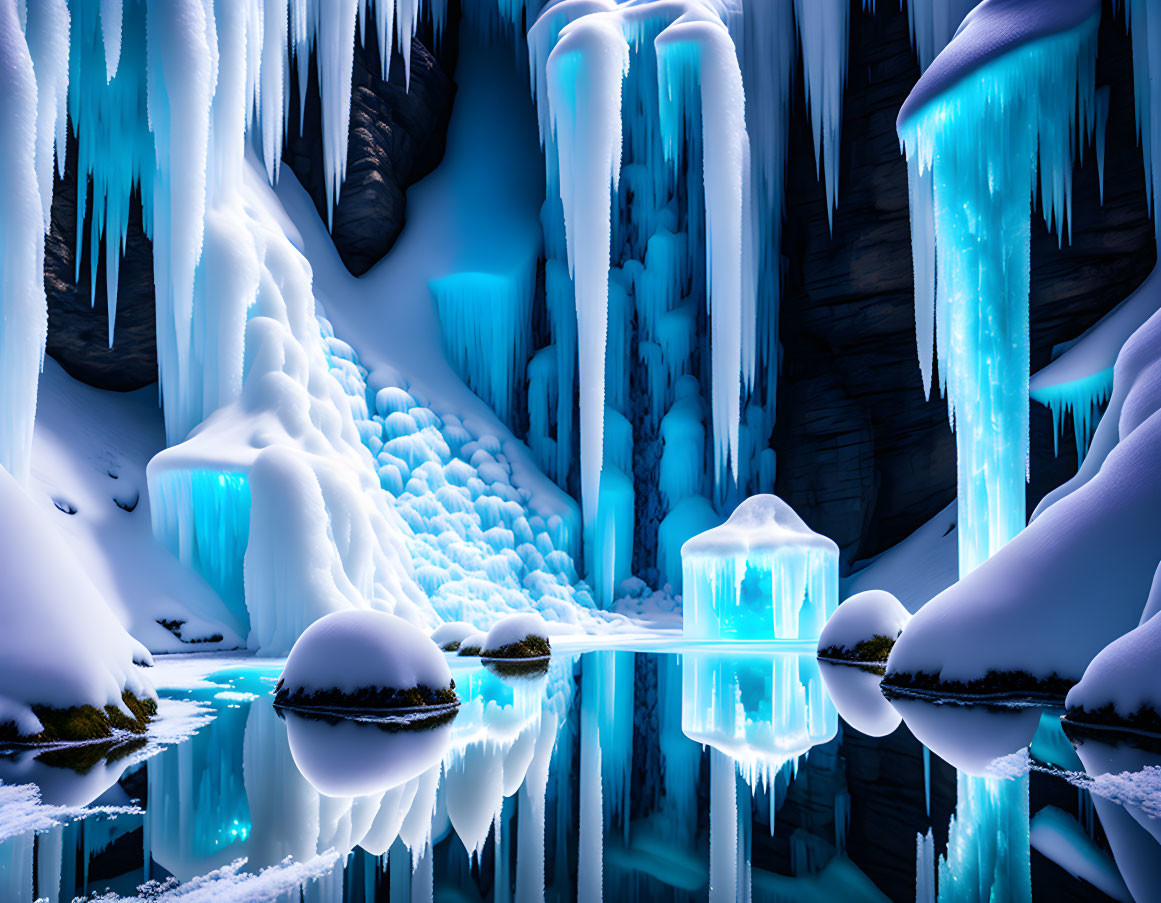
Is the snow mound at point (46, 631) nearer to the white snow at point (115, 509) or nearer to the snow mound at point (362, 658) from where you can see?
A: the snow mound at point (362, 658)

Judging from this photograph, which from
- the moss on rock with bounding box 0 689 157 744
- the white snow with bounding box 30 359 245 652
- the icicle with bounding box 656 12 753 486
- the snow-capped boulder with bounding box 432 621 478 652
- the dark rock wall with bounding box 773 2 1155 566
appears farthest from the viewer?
the dark rock wall with bounding box 773 2 1155 566

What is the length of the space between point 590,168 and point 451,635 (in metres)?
7.71

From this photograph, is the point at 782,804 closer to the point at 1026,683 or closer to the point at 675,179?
the point at 1026,683

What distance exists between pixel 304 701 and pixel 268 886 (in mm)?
3564

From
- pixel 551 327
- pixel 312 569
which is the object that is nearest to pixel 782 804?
pixel 312 569

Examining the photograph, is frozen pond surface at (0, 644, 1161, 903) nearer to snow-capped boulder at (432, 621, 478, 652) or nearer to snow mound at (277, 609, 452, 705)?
snow mound at (277, 609, 452, 705)

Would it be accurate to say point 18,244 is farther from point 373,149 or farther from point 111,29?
point 373,149

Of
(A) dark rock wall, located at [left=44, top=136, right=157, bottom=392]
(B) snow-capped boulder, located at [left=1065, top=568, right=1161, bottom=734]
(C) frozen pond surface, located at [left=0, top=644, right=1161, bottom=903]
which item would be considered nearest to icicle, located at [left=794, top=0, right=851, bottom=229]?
(A) dark rock wall, located at [left=44, top=136, right=157, bottom=392]

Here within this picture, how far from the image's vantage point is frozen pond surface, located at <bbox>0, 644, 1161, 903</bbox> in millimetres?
2404

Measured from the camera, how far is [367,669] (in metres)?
5.61

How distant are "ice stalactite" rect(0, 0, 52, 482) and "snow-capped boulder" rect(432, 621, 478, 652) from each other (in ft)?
15.8

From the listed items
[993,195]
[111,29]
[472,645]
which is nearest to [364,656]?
[472,645]

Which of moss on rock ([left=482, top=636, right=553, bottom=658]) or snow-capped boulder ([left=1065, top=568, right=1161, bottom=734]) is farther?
moss on rock ([left=482, top=636, right=553, bottom=658])

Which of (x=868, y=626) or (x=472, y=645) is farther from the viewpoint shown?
(x=472, y=645)
